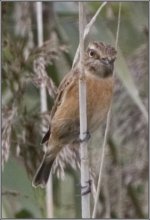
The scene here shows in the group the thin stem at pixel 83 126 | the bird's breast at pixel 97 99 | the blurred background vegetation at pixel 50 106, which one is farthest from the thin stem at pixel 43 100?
the thin stem at pixel 83 126

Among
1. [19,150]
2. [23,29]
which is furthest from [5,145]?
[23,29]

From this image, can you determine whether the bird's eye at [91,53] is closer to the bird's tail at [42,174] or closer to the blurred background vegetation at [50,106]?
the blurred background vegetation at [50,106]

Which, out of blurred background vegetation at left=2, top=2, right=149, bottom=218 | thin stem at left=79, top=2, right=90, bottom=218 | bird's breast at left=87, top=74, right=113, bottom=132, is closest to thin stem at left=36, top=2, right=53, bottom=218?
blurred background vegetation at left=2, top=2, right=149, bottom=218

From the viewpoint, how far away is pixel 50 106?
3293 millimetres

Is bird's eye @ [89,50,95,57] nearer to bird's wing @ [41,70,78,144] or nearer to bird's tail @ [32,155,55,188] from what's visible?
bird's wing @ [41,70,78,144]

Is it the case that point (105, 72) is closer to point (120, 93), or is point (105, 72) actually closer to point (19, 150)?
point (19, 150)

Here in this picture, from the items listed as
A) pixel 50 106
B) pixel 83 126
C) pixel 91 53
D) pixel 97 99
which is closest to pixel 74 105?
pixel 97 99

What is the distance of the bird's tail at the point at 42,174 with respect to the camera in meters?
2.89

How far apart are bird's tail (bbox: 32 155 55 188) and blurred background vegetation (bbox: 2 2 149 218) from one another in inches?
1.1

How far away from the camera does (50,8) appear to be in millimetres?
3490

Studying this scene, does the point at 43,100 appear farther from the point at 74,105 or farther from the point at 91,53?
the point at 91,53

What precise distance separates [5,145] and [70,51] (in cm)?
67

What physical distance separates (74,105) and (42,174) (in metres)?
0.32

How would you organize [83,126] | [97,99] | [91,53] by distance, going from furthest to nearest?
1. [97,99]
2. [91,53]
3. [83,126]
